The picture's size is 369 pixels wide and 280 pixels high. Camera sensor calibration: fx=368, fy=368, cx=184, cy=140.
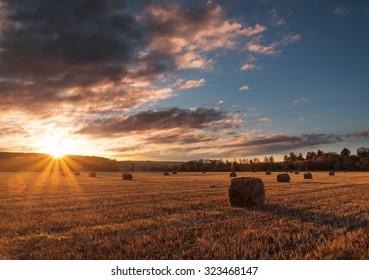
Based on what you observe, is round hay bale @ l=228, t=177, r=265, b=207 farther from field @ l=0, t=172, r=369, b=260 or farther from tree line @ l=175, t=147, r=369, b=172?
tree line @ l=175, t=147, r=369, b=172

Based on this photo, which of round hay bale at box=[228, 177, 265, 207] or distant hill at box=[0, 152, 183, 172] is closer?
round hay bale at box=[228, 177, 265, 207]

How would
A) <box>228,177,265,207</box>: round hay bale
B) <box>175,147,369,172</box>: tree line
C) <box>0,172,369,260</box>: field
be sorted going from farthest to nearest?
<box>175,147,369,172</box>: tree line, <box>228,177,265,207</box>: round hay bale, <box>0,172,369,260</box>: field

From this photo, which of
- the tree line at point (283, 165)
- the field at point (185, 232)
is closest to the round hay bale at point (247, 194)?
the field at point (185, 232)

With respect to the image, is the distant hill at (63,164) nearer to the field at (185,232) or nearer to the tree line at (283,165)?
the tree line at (283,165)

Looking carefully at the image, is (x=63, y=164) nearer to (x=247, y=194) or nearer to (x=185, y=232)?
(x=247, y=194)

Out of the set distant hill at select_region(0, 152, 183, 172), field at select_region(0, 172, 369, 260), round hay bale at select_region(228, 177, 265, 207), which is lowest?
field at select_region(0, 172, 369, 260)

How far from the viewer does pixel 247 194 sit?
52.5ft

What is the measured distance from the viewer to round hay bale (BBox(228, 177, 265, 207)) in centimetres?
1593

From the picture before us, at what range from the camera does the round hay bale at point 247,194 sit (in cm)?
1593

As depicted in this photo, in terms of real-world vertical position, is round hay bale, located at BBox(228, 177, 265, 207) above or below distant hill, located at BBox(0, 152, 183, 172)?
below

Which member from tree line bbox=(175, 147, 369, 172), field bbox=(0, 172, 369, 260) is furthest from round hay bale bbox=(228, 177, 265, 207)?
tree line bbox=(175, 147, 369, 172)

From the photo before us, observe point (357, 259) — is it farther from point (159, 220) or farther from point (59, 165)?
point (59, 165)
